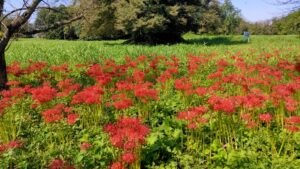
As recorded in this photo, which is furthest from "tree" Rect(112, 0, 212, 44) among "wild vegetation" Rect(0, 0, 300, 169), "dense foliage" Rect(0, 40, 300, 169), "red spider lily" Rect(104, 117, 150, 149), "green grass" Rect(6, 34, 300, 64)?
"red spider lily" Rect(104, 117, 150, 149)

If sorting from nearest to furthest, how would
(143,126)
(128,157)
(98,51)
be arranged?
(128,157)
(143,126)
(98,51)

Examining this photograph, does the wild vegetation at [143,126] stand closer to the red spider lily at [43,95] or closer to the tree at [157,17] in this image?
the red spider lily at [43,95]

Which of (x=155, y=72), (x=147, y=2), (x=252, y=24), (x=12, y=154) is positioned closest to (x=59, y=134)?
(x=12, y=154)

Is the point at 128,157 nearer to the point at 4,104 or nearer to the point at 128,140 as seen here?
the point at 128,140

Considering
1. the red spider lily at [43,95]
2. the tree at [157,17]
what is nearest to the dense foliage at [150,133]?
the red spider lily at [43,95]

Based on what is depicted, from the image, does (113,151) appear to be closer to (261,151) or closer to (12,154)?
(12,154)

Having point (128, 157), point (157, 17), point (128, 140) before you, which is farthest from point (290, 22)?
point (128, 157)

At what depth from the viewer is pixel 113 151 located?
420 cm

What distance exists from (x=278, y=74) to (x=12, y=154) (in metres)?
5.05

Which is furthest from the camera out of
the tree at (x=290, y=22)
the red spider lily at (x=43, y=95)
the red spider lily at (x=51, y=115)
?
the tree at (x=290, y=22)

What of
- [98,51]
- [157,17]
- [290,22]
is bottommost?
[98,51]

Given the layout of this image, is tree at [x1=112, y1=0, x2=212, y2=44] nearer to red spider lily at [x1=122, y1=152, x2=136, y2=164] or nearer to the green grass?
the green grass

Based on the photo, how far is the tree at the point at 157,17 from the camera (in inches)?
997

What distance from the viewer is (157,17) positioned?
2488cm
